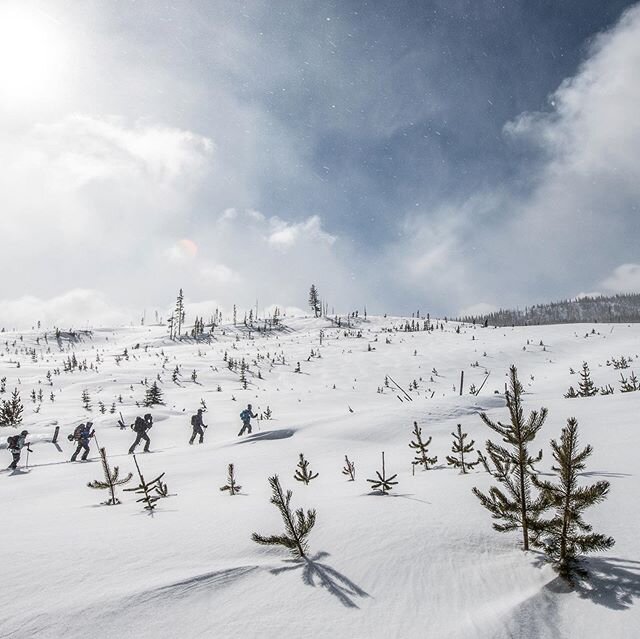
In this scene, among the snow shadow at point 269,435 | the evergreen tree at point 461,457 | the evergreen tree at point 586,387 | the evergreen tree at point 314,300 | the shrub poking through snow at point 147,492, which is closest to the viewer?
the shrub poking through snow at point 147,492

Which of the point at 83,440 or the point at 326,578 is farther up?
the point at 326,578

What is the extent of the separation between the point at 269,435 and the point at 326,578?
30.1 feet

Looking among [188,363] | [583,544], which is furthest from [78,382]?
[583,544]

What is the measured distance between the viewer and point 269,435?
37.8 ft

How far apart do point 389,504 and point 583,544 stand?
6.59 feet

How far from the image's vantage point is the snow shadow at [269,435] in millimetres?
11398

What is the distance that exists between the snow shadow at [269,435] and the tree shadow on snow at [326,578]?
8.64m

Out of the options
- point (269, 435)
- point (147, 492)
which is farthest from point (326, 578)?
point (269, 435)

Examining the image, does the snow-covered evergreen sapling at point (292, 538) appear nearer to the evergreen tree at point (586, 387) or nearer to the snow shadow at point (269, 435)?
the snow shadow at point (269, 435)

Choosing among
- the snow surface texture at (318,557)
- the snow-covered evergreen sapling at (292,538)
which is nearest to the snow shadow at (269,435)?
the snow surface texture at (318,557)

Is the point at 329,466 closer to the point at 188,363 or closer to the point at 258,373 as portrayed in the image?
the point at 258,373

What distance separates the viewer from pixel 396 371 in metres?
30.5

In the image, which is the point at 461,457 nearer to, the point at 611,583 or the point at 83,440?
the point at 611,583

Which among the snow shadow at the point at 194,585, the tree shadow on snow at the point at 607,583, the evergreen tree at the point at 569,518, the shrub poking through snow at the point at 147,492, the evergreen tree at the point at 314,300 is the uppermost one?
the evergreen tree at the point at 314,300
